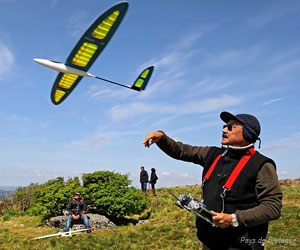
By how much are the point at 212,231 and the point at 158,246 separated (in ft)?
16.7

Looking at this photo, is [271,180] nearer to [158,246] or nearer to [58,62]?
[58,62]

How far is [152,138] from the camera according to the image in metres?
2.61

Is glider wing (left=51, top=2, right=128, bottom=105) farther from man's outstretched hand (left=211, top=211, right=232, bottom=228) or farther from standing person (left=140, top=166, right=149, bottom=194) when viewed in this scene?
standing person (left=140, top=166, right=149, bottom=194)

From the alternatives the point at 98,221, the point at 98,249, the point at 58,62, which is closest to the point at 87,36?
the point at 58,62

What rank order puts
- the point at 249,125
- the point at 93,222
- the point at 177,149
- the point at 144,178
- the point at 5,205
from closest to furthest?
the point at 249,125 → the point at 177,149 → the point at 93,222 → the point at 144,178 → the point at 5,205

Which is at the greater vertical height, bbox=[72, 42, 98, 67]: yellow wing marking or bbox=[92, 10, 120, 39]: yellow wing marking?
bbox=[92, 10, 120, 39]: yellow wing marking

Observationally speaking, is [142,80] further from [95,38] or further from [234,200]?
[234,200]

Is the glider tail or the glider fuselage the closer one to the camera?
the glider fuselage

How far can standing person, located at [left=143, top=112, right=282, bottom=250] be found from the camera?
2262mm

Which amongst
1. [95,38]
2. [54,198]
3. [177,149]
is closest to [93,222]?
[54,198]

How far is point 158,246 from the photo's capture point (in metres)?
7.10

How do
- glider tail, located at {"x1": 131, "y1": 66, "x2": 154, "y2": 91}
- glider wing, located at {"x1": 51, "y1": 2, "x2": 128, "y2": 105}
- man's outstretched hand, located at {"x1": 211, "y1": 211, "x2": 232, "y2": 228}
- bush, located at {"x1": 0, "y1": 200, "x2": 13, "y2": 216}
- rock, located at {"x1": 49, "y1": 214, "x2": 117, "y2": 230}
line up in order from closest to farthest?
man's outstretched hand, located at {"x1": 211, "y1": 211, "x2": 232, "y2": 228}
glider wing, located at {"x1": 51, "y1": 2, "x2": 128, "y2": 105}
glider tail, located at {"x1": 131, "y1": 66, "x2": 154, "y2": 91}
rock, located at {"x1": 49, "y1": 214, "x2": 117, "y2": 230}
bush, located at {"x1": 0, "y1": 200, "x2": 13, "y2": 216}

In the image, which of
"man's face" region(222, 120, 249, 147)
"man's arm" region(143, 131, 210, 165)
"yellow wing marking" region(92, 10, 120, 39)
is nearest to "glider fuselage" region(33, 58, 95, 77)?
"yellow wing marking" region(92, 10, 120, 39)

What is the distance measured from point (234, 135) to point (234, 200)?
1.93ft
